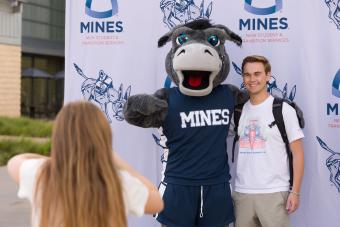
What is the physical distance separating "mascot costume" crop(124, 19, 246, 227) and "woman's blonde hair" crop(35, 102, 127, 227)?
144cm

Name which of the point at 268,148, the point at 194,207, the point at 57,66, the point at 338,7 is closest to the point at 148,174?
the point at 194,207

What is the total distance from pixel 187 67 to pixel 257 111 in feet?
1.86

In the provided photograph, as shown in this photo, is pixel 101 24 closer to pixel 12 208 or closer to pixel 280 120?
pixel 280 120

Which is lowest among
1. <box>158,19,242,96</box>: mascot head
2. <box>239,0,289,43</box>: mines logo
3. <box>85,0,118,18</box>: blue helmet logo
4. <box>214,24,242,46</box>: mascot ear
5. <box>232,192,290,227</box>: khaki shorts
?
<box>232,192,290,227</box>: khaki shorts

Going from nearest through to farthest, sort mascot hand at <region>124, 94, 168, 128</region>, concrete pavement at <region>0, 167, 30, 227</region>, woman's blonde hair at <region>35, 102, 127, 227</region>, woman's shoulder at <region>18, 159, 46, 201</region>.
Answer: woman's blonde hair at <region>35, 102, 127, 227</region>, woman's shoulder at <region>18, 159, 46, 201</region>, mascot hand at <region>124, 94, 168, 128</region>, concrete pavement at <region>0, 167, 30, 227</region>

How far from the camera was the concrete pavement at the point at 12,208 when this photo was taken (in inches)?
246

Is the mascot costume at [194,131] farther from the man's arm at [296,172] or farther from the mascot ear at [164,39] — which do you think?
the man's arm at [296,172]

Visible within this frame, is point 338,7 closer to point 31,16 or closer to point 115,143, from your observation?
point 115,143

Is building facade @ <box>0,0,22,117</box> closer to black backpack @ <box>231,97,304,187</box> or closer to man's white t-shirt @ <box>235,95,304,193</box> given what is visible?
black backpack @ <box>231,97,304,187</box>

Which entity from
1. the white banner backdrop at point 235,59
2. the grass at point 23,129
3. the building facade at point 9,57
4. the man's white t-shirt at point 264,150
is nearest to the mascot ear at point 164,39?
the white banner backdrop at point 235,59

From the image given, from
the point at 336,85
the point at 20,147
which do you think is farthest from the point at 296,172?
the point at 20,147

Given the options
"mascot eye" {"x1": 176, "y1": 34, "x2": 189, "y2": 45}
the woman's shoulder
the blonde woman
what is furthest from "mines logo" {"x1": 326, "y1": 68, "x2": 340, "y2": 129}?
the woman's shoulder

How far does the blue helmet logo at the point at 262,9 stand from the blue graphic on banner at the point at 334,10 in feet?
1.21

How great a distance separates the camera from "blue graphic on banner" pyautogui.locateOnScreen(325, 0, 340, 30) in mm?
4078
